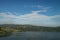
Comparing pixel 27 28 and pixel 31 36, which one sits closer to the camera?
A: pixel 27 28

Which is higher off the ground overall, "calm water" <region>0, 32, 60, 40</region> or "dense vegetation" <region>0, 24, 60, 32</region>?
"dense vegetation" <region>0, 24, 60, 32</region>

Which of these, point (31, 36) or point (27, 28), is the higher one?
point (27, 28)

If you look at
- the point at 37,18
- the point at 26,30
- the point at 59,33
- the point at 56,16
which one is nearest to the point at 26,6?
the point at 37,18

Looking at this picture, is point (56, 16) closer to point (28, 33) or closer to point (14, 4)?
Answer: point (28, 33)

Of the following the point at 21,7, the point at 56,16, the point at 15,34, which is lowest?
the point at 15,34

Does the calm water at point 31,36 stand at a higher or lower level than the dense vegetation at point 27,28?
lower

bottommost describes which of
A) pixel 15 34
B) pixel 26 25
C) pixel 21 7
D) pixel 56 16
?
pixel 15 34

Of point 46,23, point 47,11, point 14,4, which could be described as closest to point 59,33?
point 46,23

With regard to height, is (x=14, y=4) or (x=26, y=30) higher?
(x=14, y=4)

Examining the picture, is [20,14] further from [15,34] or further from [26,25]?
[15,34]
